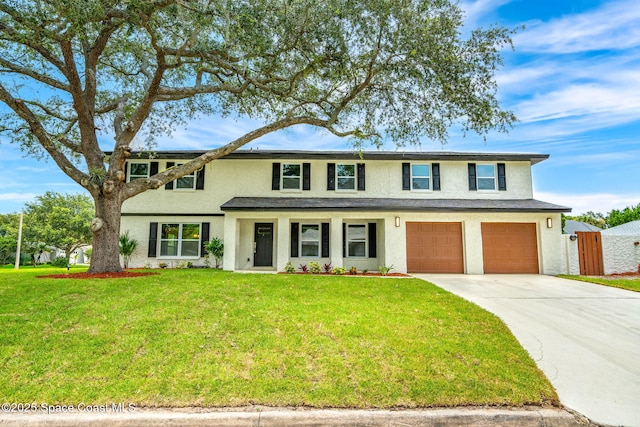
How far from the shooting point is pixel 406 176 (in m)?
16.7

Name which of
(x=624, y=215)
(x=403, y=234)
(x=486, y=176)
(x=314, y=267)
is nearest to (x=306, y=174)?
(x=314, y=267)

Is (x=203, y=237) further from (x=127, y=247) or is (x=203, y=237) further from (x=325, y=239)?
(x=325, y=239)

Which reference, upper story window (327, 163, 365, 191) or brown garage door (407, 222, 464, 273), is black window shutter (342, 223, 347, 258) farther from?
brown garage door (407, 222, 464, 273)

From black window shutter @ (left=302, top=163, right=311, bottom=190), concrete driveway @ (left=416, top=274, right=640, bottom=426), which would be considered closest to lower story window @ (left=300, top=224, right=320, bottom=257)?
black window shutter @ (left=302, top=163, right=311, bottom=190)

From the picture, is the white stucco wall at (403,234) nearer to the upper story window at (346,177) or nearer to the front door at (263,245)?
the front door at (263,245)

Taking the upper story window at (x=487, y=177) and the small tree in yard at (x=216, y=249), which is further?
the upper story window at (x=487, y=177)

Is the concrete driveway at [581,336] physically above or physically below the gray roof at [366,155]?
below

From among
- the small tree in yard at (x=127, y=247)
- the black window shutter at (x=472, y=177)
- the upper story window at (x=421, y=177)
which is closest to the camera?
the small tree in yard at (x=127, y=247)

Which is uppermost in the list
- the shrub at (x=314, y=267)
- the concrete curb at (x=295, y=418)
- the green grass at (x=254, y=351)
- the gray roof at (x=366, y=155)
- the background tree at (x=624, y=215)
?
the gray roof at (x=366, y=155)

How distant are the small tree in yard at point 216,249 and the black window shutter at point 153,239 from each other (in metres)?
2.70

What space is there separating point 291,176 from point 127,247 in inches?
335

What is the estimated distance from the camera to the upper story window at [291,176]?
1673cm

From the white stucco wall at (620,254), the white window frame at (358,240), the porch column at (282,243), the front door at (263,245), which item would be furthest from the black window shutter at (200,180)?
the white stucco wall at (620,254)

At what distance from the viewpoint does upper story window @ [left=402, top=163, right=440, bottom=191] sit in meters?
16.6
